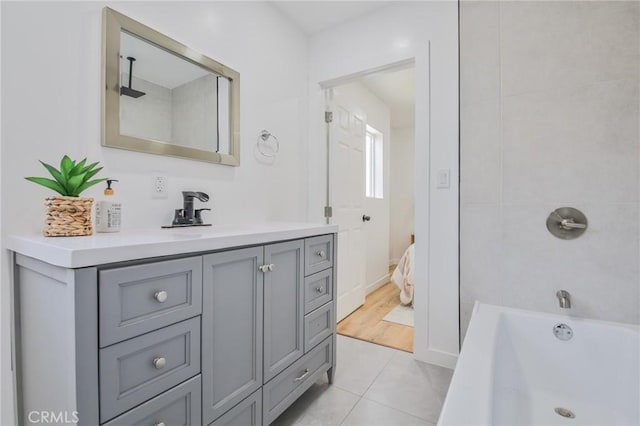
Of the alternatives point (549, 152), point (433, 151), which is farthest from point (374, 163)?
point (549, 152)

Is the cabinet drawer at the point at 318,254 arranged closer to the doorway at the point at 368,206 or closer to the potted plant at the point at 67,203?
the potted plant at the point at 67,203

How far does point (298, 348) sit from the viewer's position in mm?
1417

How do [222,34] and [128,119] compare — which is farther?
[222,34]

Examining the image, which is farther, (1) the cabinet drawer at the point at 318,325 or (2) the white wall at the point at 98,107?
(1) the cabinet drawer at the point at 318,325

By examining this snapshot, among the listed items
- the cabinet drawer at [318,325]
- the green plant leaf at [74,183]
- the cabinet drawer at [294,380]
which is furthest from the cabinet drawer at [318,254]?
the green plant leaf at [74,183]

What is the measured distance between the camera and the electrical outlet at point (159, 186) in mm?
1410

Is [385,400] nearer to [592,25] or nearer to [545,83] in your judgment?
[545,83]

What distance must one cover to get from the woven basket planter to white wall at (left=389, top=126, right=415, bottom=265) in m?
4.77

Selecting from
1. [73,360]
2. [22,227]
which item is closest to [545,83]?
[73,360]

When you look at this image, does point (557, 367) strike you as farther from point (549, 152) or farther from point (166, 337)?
point (166, 337)

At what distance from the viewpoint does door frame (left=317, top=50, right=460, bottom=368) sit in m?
1.89

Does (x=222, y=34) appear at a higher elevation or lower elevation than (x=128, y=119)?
higher

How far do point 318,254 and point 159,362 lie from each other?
0.85 m

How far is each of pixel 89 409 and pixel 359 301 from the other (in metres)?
2.55
